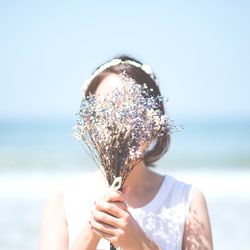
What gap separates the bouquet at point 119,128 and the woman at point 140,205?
20cm

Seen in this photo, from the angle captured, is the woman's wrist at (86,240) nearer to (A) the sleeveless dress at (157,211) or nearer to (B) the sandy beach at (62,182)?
(A) the sleeveless dress at (157,211)

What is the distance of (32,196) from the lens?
1445 centimetres

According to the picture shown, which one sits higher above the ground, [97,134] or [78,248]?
[97,134]

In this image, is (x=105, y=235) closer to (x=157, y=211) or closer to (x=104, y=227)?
(x=104, y=227)

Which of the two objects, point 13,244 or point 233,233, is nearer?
point 13,244

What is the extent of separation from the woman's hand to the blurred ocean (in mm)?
967

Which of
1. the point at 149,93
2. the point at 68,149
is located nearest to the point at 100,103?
the point at 149,93

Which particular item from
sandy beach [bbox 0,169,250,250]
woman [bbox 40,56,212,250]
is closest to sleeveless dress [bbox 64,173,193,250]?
woman [bbox 40,56,212,250]

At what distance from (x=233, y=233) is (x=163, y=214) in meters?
6.69

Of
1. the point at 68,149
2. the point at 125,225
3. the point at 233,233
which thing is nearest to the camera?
the point at 125,225

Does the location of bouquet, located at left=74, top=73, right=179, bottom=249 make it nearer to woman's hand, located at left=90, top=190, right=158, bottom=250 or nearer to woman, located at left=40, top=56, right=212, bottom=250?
woman's hand, located at left=90, top=190, right=158, bottom=250

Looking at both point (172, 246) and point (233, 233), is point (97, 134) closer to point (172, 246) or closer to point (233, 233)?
point (172, 246)

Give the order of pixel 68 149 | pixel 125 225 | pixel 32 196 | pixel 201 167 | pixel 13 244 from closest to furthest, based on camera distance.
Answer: pixel 125 225 → pixel 13 244 → pixel 32 196 → pixel 201 167 → pixel 68 149

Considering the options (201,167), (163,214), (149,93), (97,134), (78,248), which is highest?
(201,167)
